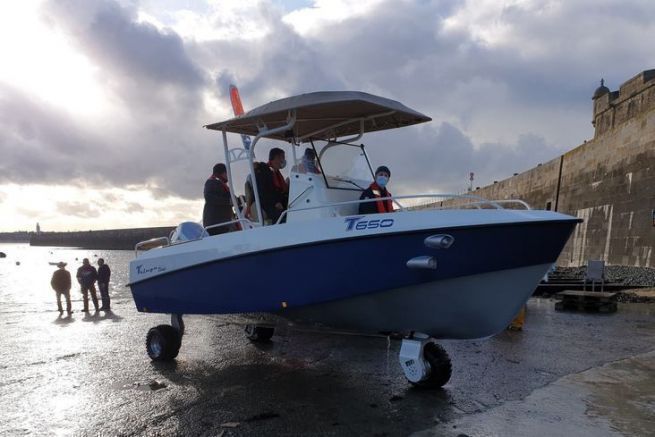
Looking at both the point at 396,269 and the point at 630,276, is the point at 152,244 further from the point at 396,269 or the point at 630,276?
the point at 630,276

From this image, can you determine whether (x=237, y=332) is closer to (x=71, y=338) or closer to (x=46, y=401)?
(x=71, y=338)

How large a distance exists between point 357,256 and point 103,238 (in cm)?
14601

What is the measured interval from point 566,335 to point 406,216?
568 centimetres

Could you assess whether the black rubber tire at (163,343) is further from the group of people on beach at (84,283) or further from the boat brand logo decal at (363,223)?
the group of people on beach at (84,283)

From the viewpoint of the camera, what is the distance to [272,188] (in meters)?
5.79

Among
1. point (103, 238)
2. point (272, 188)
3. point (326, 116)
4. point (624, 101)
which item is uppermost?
point (624, 101)

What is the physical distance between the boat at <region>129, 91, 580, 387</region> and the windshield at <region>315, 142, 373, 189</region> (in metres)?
0.02

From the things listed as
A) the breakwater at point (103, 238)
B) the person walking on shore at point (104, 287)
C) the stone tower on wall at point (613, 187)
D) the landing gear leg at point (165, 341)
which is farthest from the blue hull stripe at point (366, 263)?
the breakwater at point (103, 238)

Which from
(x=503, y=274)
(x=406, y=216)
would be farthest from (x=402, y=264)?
(x=503, y=274)

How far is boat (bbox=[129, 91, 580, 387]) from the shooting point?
4195 millimetres

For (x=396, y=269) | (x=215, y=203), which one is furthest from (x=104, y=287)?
(x=396, y=269)

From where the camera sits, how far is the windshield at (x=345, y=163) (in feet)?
19.1

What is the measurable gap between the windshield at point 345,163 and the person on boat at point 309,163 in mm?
83

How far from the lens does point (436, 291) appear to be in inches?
173
